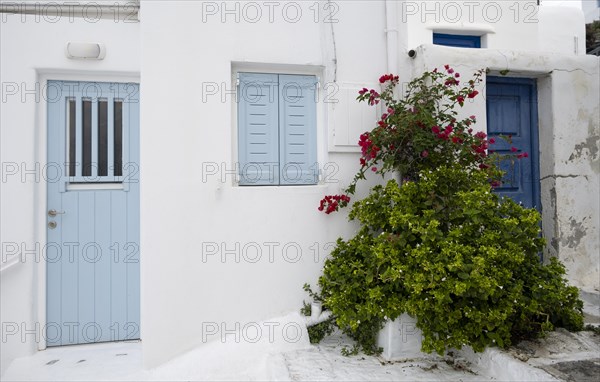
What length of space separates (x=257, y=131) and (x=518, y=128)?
9.46 feet

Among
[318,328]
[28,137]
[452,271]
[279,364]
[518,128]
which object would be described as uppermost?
[518,128]

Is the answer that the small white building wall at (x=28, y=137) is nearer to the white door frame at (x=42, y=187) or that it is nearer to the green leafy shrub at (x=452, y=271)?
the white door frame at (x=42, y=187)

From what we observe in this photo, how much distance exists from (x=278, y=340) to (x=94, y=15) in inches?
140

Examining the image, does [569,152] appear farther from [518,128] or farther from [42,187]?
[42,187]

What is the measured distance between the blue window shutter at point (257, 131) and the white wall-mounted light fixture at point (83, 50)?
1.43 m

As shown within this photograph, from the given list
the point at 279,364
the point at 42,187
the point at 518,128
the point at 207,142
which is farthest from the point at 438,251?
the point at 42,187

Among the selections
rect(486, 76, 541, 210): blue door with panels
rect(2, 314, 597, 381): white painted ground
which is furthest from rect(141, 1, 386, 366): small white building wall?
rect(486, 76, 541, 210): blue door with panels

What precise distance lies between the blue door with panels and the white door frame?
3.76 m

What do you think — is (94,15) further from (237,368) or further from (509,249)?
(509,249)

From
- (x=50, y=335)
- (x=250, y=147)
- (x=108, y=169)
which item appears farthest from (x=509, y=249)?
(x=50, y=335)

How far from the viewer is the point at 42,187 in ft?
13.2

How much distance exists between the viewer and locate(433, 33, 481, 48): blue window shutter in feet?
22.9

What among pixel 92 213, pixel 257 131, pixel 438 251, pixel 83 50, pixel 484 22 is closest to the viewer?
pixel 438 251

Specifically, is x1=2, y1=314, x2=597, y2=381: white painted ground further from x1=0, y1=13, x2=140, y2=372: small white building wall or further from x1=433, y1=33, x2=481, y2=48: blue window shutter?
x1=433, y1=33, x2=481, y2=48: blue window shutter
